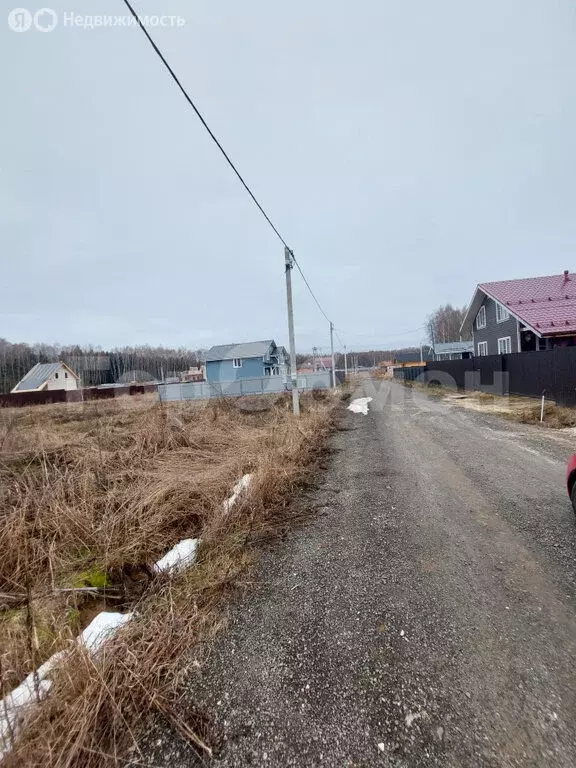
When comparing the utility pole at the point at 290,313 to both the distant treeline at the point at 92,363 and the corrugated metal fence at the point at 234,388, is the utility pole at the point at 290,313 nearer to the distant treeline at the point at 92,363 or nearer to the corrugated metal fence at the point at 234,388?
the corrugated metal fence at the point at 234,388

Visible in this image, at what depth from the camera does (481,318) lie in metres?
22.7

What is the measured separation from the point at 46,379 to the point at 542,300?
52.3 meters

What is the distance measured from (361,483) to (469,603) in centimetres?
284

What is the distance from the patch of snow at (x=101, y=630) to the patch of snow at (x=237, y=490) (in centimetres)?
174

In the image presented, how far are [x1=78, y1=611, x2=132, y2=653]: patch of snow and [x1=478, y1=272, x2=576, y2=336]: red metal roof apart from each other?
1776cm

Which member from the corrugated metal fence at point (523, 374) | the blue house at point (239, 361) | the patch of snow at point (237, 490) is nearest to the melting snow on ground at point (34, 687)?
the patch of snow at point (237, 490)

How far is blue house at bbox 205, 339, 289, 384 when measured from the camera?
39000 mm

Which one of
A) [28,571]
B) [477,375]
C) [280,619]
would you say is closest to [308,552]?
[280,619]

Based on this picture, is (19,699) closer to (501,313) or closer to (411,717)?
(411,717)

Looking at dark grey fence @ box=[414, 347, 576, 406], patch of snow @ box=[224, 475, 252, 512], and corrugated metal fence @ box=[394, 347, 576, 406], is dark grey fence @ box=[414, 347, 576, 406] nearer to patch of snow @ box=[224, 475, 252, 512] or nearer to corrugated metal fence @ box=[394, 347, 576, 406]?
corrugated metal fence @ box=[394, 347, 576, 406]

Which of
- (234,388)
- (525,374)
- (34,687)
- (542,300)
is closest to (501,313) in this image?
(542,300)

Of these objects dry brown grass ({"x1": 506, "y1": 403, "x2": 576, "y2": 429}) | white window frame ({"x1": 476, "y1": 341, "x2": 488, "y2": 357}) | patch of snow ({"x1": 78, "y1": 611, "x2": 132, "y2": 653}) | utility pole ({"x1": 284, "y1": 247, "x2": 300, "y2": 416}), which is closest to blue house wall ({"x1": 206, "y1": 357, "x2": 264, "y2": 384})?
white window frame ({"x1": 476, "y1": 341, "x2": 488, "y2": 357})

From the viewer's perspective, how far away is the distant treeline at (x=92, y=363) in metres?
64.3

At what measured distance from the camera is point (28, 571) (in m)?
2.95
